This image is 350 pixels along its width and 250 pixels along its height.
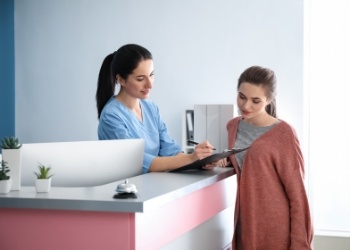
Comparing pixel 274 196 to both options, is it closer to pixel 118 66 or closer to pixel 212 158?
pixel 212 158

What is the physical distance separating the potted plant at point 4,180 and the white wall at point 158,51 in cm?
398

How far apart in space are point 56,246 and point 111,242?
17 centimetres

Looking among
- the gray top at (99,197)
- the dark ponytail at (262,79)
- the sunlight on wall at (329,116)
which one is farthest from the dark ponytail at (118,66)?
the sunlight on wall at (329,116)

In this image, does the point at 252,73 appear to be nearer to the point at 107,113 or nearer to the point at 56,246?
the point at 107,113

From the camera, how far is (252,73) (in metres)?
2.45

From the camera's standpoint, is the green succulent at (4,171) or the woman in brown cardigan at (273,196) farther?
the woman in brown cardigan at (273,196)

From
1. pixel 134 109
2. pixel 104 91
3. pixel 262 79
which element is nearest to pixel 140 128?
pixel 134 109

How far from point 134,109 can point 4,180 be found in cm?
118

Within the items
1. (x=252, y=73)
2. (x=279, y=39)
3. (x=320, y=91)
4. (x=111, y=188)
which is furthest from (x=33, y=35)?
(x=111, y=188)

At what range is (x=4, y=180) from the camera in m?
1.72

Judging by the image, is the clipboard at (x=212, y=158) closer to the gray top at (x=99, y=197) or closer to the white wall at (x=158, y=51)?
the gray top at (x=99, y=197)

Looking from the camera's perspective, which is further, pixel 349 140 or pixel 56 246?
pixel 349 140

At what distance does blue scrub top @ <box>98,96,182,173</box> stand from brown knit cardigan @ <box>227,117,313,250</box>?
451mm

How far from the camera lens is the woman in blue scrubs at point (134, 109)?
252 centimetres
